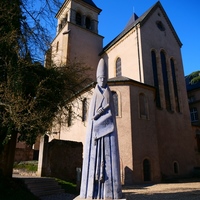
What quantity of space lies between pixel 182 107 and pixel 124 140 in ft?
31.0

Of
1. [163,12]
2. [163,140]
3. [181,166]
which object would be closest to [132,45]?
[163,12]

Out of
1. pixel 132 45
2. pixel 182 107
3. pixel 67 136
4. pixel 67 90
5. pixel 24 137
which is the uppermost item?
pixel 132 45

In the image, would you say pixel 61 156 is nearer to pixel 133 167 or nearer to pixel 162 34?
pixel 133 167

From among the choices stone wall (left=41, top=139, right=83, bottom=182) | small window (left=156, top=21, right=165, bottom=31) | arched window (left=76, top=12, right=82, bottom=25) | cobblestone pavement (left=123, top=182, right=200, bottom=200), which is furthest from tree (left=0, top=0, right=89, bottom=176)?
arched window (left=76, top=12, right=82, bottom=25)

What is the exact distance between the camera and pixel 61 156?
12492 mm

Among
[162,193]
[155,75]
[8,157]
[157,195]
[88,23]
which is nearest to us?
[157,195]

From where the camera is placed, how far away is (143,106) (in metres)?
16.3

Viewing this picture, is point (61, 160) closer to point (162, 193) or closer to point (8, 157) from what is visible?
point (8, 157)

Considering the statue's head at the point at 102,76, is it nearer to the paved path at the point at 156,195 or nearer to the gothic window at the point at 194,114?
the paved path at the point at 156,195

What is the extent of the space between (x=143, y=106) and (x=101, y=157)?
12.9m

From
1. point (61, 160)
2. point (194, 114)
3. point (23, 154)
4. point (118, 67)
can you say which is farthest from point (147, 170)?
point (194, 114)

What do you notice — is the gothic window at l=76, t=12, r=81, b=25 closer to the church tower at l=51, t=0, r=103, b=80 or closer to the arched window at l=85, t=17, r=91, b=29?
the church tower at l=51, t=0, r=103, b=80

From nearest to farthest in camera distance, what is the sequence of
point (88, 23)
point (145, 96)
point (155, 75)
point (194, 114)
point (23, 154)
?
1. point (145, 96)
2. point (23, 154)
3. point (155, 75)
4. point (194, 114)
5. point (88, 23)

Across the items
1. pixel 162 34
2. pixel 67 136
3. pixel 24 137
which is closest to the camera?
pixel 24 137
